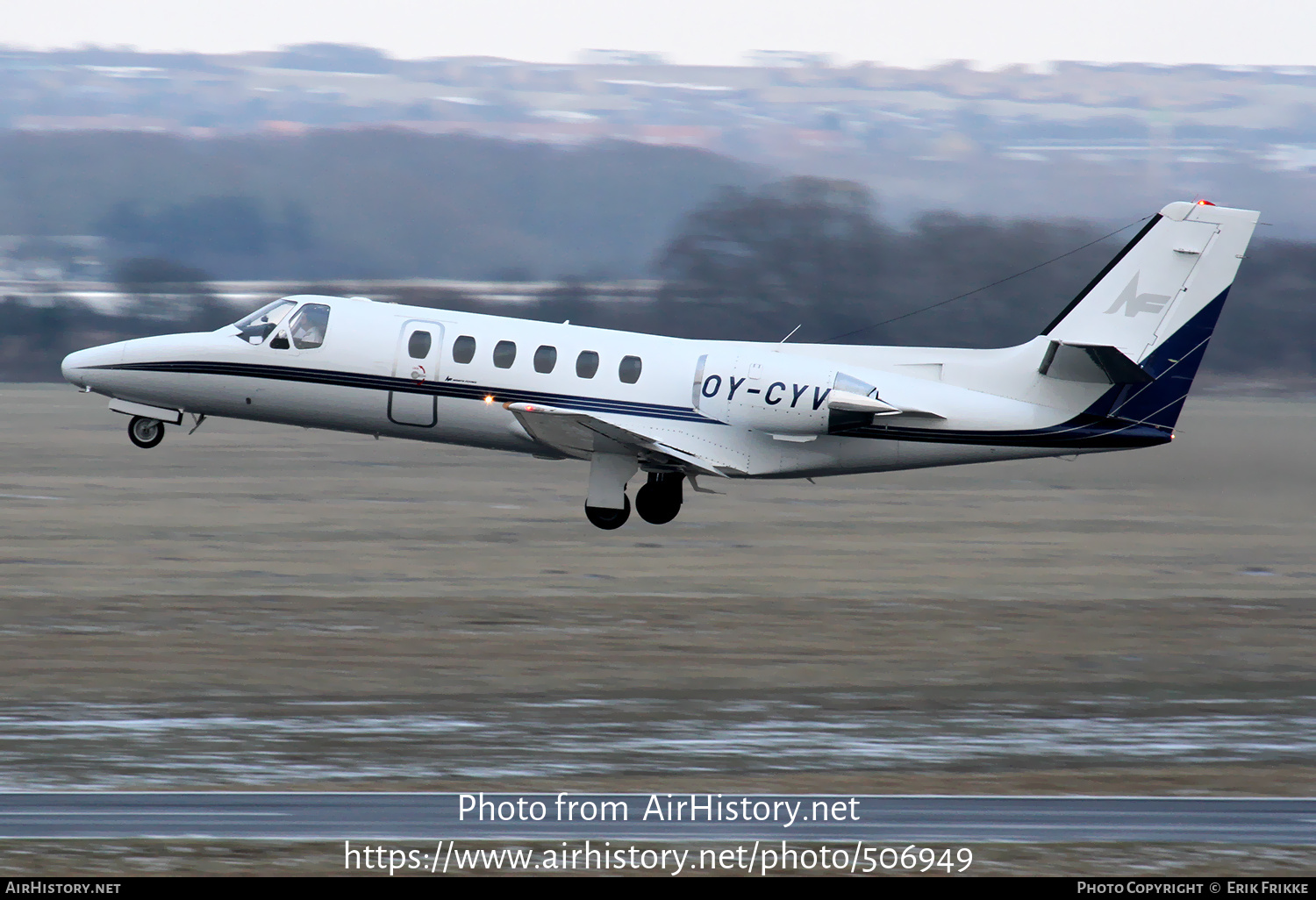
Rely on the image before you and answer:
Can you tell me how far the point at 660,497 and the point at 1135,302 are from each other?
25.2ft

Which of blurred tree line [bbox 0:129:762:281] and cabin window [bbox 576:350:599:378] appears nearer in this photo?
cabin window [bbox 576:350:599:378]

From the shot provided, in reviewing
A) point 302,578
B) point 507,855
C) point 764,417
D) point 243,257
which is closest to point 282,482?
point 302,578

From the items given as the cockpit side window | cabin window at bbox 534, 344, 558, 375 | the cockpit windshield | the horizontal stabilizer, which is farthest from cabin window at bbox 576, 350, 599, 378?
the horizontal stabilizer

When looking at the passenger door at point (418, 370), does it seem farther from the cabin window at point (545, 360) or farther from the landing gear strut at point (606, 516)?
the landing gear strut at point (606, 516)

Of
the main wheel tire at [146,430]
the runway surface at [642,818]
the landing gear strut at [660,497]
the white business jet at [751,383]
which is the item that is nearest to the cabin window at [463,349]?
the white business jet at [751,383]

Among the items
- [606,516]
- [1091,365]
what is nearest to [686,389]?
[606,516]

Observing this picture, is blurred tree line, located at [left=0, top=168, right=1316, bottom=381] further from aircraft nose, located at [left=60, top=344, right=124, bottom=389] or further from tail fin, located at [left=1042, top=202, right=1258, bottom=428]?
aircraft nose, located at [left=60, top=344, right=124, bottom=389]

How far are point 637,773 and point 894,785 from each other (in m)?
2.05

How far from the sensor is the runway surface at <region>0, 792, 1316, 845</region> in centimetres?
1033

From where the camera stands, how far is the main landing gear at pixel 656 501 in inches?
880

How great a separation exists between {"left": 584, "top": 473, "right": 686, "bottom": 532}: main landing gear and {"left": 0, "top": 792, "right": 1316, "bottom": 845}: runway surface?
36.9 ft

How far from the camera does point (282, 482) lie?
33.6 metres

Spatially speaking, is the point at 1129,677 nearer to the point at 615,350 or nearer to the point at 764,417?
the point at 764,417

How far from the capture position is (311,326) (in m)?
22.1
